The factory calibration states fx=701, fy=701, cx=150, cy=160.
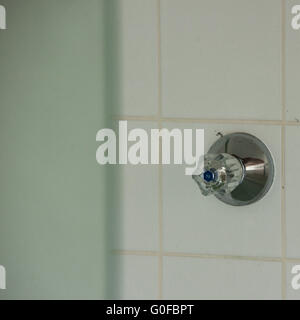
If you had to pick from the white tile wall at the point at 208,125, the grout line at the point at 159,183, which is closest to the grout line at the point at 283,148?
the white tile wall at the point at 208,125

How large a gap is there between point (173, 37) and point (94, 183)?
23 cm

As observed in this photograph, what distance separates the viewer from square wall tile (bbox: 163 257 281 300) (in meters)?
0.93

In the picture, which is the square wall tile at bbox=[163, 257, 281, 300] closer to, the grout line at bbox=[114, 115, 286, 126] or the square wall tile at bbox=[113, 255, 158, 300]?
Answer: the square wall tile at bbox=[113, 255, 158, 300]

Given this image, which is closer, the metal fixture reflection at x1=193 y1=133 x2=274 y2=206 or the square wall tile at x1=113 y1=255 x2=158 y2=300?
the metal fixture reflection at x1=193 y1=133 x2=274 y2=206

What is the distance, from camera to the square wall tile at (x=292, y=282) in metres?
0.92

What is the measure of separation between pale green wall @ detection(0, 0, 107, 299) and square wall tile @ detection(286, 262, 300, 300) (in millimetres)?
256

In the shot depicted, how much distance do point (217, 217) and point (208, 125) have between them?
12 cm

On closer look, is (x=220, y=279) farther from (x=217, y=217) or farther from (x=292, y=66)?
(x=292, y=66)

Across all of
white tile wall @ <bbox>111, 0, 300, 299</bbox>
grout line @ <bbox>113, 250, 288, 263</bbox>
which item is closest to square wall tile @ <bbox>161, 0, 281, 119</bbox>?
white tile wall @ <bbox>111, 0, 300, 299</bbox>

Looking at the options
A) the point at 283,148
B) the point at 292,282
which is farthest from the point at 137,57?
the point at 292,282

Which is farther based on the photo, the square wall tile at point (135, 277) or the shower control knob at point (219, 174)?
→ the square wall tile at point (135, 277)

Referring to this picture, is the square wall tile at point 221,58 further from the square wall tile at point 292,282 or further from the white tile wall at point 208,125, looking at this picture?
the square wall tile at point 292,282

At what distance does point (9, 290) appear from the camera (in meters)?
1.03

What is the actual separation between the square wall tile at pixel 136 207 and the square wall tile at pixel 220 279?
0.05 m
